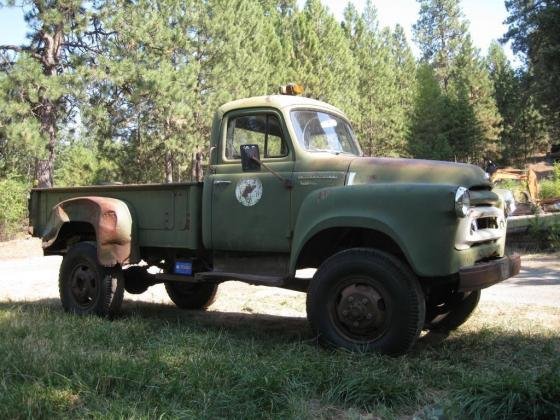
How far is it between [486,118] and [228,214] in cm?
4793

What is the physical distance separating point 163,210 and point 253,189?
1171 millimetres

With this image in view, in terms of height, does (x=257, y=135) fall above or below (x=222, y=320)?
above

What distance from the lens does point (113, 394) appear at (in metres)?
3.74

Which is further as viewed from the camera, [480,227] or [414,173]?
[414,173]

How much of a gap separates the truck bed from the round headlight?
8.48 feet

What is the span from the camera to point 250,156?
209 inches

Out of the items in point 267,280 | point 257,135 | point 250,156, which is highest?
point 257,135

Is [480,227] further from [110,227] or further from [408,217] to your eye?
[110,227]

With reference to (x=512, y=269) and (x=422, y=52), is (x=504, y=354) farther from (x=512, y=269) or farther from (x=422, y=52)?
(x=422, y=52)

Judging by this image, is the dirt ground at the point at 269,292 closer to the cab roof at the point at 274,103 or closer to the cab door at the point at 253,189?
the cab door at the point at 253,189

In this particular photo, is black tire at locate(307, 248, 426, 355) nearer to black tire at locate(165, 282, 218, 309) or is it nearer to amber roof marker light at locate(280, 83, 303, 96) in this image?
amber roof marker light at locate(280, 83, 303, 96)

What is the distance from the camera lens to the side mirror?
531cm

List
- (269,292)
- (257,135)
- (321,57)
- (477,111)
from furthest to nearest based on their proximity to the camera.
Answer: (477,111) < (321,57) < (269,292) < (257,135)

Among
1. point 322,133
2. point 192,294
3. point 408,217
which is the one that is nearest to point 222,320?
point 192,294
